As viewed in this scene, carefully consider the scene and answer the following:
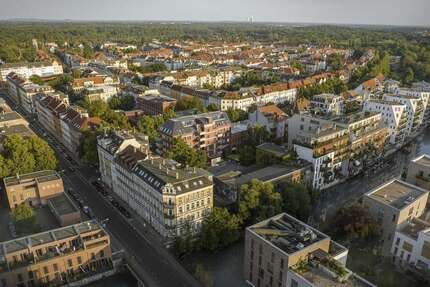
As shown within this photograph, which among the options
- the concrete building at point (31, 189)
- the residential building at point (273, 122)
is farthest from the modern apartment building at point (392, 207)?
the concrete building at point (31, 189)

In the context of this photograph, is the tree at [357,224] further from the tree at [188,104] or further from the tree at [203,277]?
the tree at [188,104]

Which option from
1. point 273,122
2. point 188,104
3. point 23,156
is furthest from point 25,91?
point 273,122

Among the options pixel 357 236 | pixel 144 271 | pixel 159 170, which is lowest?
pixel 144 271

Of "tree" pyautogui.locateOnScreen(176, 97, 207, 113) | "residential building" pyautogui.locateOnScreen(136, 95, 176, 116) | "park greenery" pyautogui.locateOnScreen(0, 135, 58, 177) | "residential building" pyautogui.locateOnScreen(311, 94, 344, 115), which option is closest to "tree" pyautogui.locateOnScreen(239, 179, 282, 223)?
"park greenery" pyautogui.locateOnScreen(0, 135, 58, 177)

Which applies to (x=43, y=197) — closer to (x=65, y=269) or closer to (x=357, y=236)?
(x=65, y=269)

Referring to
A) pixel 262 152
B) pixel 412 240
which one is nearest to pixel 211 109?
pixel 262 152

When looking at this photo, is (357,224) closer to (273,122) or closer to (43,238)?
(43,238)
